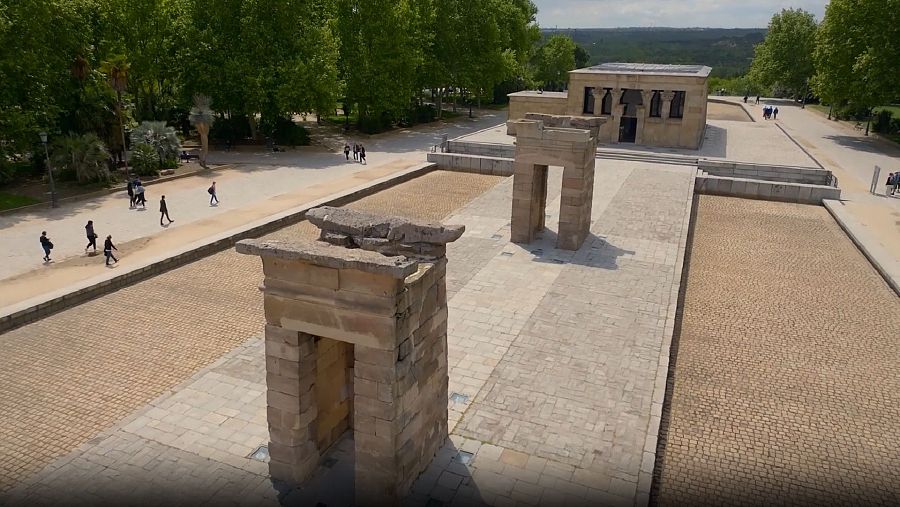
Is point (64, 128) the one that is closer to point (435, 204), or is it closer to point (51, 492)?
point (435, 204)

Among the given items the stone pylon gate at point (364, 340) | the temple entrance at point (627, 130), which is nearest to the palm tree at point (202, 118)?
the temple entrance at point (627, 130)

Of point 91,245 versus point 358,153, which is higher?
point 358,153

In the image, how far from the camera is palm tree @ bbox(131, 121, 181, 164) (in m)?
29.8

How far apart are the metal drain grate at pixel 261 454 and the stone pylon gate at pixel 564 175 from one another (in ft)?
38.2

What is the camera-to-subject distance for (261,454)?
956 cm

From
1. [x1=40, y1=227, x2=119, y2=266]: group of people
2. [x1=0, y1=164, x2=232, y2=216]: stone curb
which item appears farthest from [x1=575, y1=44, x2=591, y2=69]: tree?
[x1=40, y1=227, x2=119, y2=266]: group of people

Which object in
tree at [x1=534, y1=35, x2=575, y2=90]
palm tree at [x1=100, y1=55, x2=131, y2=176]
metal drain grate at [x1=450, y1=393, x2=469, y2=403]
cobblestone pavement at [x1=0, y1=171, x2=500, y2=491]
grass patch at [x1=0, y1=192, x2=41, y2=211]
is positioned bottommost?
cobblestone pavement at [x1=0, y1=171, x2=500, y2=491]

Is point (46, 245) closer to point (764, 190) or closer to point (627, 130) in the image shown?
point (764, 190)

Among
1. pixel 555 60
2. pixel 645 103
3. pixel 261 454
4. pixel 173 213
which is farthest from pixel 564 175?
pixel 555 60

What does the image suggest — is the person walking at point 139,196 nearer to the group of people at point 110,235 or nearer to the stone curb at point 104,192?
the group of people at point 110,235

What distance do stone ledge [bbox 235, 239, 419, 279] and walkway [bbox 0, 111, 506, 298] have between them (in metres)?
11.1

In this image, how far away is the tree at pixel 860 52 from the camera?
36.9 metres

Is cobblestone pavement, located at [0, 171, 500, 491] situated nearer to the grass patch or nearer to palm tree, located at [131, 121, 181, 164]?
the grass patch

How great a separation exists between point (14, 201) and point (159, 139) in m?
7.19
